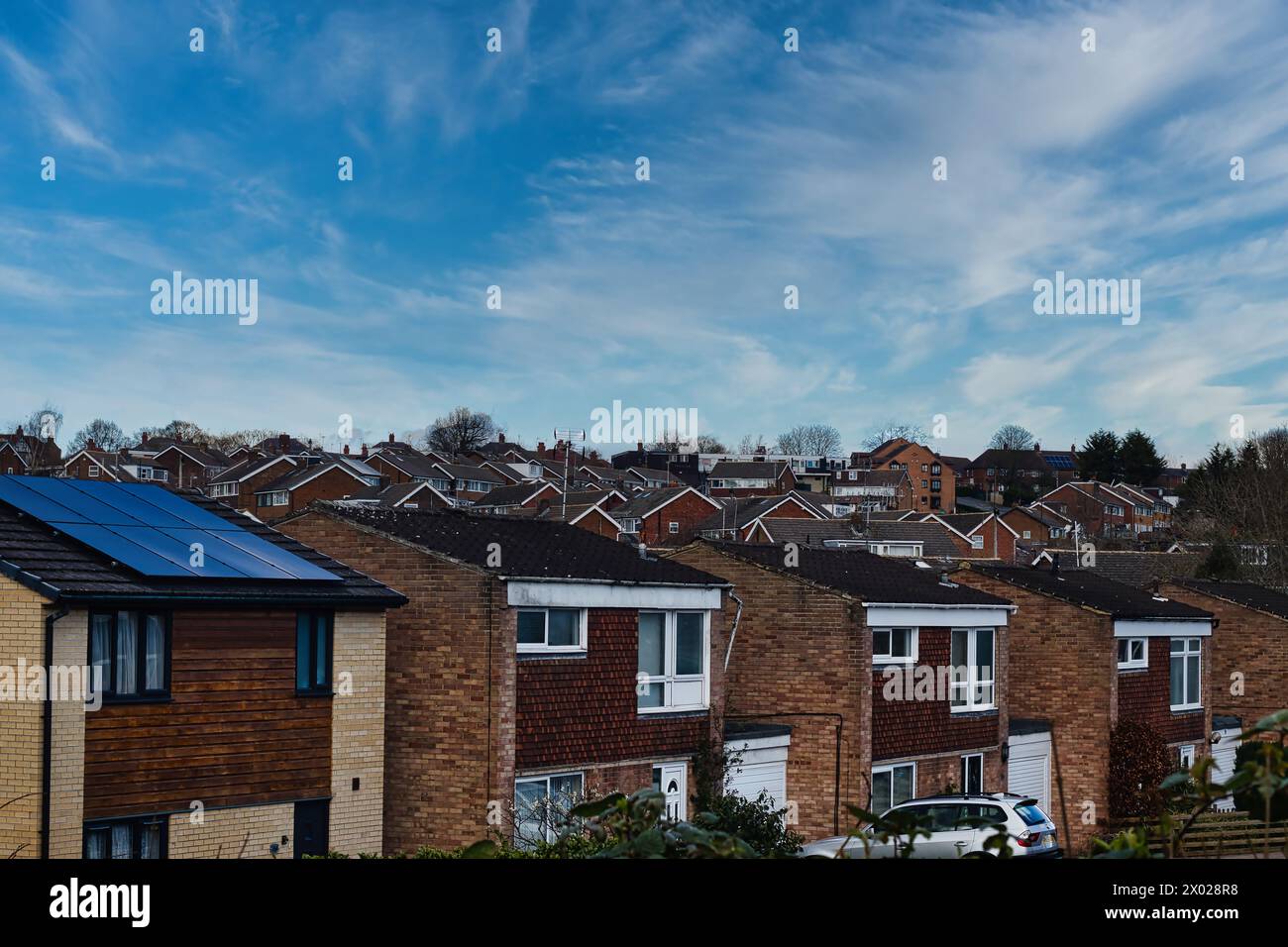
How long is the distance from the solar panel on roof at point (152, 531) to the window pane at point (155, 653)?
653 mm

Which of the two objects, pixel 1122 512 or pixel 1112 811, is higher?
pixel 1122 512

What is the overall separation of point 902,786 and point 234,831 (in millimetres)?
14964

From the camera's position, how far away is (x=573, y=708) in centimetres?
2269

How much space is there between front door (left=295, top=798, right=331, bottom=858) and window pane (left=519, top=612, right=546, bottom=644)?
161 inches

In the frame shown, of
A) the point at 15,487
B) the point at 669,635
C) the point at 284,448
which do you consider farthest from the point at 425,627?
the point at 284,448

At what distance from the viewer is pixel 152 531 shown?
20.5 meters

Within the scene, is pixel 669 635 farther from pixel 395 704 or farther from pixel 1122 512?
pixel 1122 512

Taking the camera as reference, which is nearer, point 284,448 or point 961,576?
point 961,576

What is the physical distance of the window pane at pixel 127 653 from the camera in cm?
1770

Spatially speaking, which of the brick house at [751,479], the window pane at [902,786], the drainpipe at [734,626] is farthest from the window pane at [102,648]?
the brick house at [751,479]

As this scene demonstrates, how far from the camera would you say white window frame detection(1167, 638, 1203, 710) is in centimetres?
3662

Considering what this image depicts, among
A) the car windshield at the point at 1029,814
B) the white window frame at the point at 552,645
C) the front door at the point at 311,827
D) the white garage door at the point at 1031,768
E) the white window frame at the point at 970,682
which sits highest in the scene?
the white window frame at the point at 552,645

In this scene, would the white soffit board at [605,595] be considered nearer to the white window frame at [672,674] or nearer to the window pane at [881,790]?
the white window frame at [672,674]
